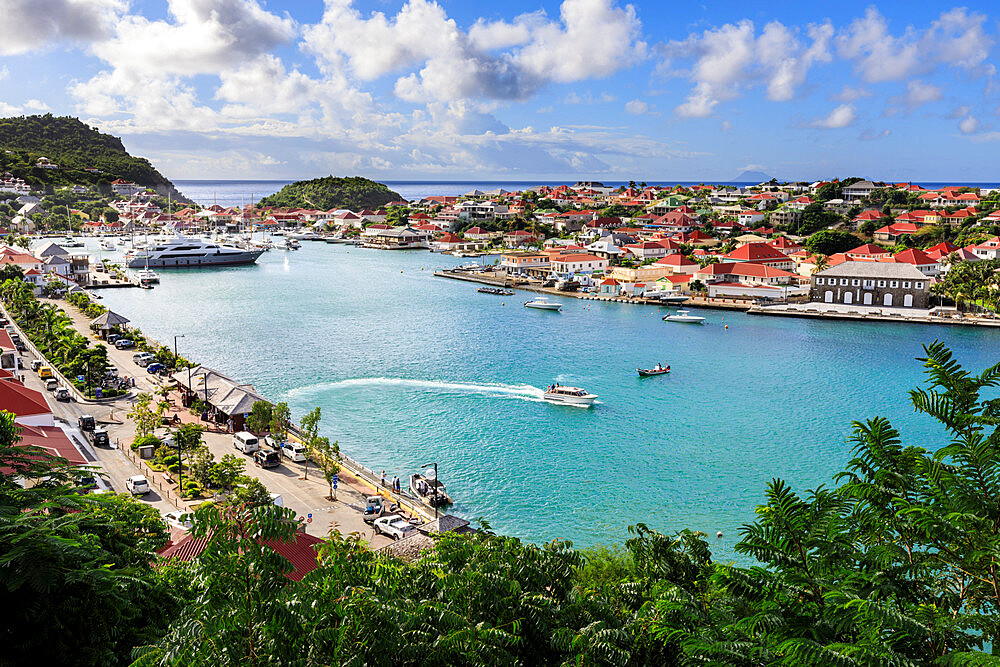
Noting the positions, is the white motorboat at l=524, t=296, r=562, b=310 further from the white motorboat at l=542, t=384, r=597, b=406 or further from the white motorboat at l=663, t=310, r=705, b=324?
the white motorboat at l=542, t=384, r=597, b=406

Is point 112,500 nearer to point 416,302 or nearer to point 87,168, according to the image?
point 416,302

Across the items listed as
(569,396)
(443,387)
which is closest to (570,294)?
(443,387)


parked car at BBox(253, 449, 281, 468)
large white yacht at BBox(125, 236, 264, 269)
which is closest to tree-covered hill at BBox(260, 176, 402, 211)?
large white yacht at BBox(125, 236, 264, 269)

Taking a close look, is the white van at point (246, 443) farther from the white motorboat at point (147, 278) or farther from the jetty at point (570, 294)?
the white motorboat at point (147, 278)

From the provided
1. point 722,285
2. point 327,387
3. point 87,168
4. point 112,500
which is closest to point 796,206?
point 722,285

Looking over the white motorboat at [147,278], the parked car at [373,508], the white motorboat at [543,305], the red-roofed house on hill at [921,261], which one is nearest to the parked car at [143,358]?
the parked car at [373,508]
